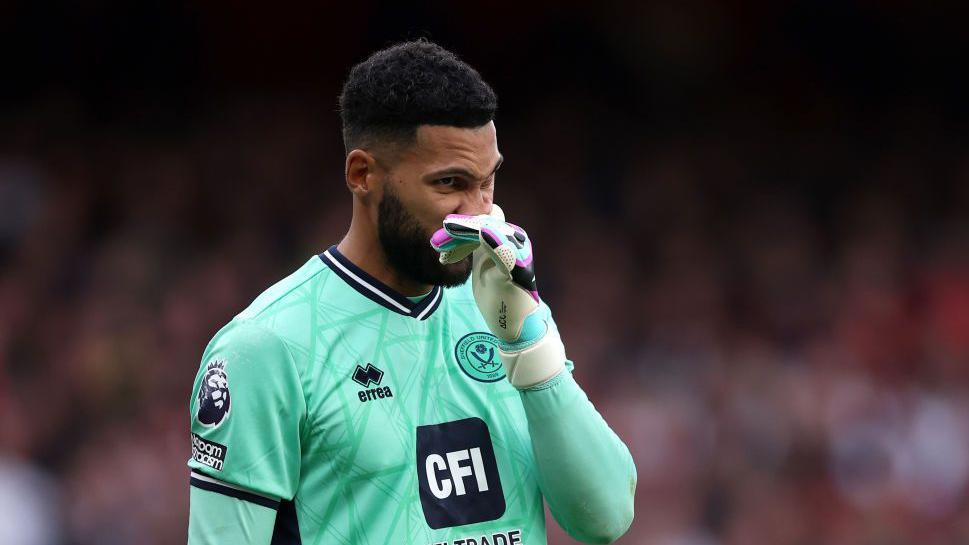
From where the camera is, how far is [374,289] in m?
2.72

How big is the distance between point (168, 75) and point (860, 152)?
5067mm

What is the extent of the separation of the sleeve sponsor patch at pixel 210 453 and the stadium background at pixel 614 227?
4486 mm

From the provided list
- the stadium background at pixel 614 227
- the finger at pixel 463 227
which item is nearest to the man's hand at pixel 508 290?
the finger at pixel 463 227

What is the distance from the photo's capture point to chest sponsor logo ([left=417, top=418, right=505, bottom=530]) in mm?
2574

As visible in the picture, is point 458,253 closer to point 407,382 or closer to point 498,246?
point 498,246

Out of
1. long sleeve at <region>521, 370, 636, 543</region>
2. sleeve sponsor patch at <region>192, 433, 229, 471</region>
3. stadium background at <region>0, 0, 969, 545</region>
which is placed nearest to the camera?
sleeve sponsor patch at <region>192, 433, 229, 471</region>

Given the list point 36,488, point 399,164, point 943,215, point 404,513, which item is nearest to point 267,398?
point 404,513

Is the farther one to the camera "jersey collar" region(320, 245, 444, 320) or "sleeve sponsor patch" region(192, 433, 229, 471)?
"jersey collar" region(320, 245, 444, 320)

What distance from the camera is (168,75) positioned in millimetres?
9000

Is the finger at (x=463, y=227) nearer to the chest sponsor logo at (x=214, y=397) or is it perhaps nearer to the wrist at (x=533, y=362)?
the wrist at (x=533, y=362)

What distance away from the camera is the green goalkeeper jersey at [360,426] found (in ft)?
8.14

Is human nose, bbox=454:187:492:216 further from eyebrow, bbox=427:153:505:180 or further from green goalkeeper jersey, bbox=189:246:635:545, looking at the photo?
green goalkeeper jersey, bbox=189:246:635:545

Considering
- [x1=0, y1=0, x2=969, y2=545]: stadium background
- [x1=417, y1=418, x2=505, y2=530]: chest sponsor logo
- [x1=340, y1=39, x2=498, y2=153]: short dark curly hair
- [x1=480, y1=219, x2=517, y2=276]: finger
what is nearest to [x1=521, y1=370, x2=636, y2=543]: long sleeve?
[x1=417, y1=418, x2=505, y2=530]: chest sponsor logo

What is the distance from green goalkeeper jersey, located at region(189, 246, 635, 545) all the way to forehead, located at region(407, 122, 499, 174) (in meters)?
0.29
